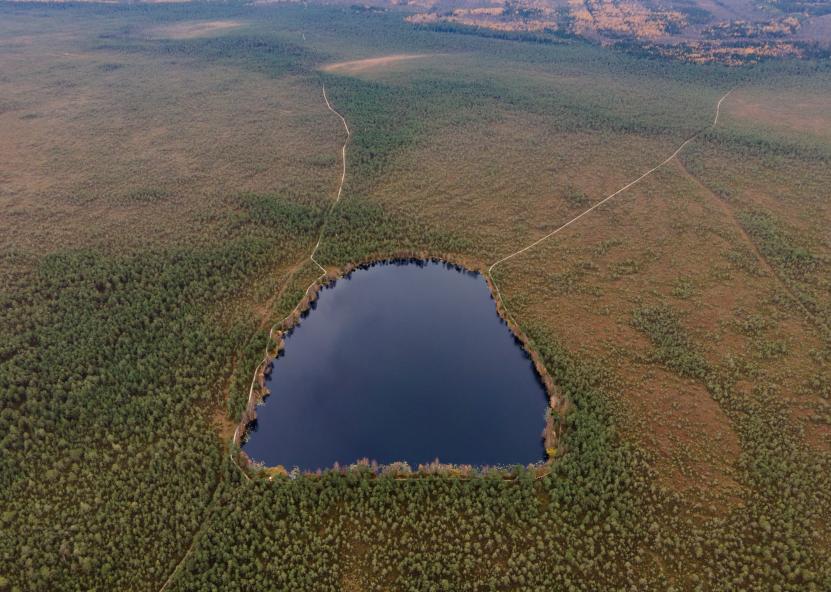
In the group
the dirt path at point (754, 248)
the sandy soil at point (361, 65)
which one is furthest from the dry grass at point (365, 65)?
the dirt path at point (754, 248)

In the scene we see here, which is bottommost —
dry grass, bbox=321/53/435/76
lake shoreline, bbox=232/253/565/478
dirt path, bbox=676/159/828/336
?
lake shoreline, bbox=232/253/565/478

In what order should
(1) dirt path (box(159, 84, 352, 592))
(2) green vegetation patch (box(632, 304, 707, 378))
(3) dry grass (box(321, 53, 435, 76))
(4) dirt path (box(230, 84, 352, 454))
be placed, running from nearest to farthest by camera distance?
(1) dirt path (box(159, 84, 352, 592))
(4) dirt path (box(230, 84, 352, 454))
(2) green vegetation patch (box(632, 304, 707, 378))
(3) dry grass (box(321, 53, 435, 76))

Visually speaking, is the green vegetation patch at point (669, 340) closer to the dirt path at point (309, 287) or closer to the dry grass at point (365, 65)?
the dirt path at point (309, 287)

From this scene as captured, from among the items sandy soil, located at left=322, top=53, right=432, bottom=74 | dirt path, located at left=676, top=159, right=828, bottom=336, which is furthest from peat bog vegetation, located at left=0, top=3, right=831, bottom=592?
sandy soil, located at left=322, top=53, right=432, bottom=74

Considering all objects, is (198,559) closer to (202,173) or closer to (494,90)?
(202,173)

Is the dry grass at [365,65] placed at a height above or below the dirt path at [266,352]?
above

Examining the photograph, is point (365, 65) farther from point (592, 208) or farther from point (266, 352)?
point (266, 352)

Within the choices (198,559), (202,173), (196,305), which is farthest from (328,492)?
(202,173)

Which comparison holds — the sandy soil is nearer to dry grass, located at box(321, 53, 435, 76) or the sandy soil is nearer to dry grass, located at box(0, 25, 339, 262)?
dry grass, located at box(321, 53, 435, 76)
